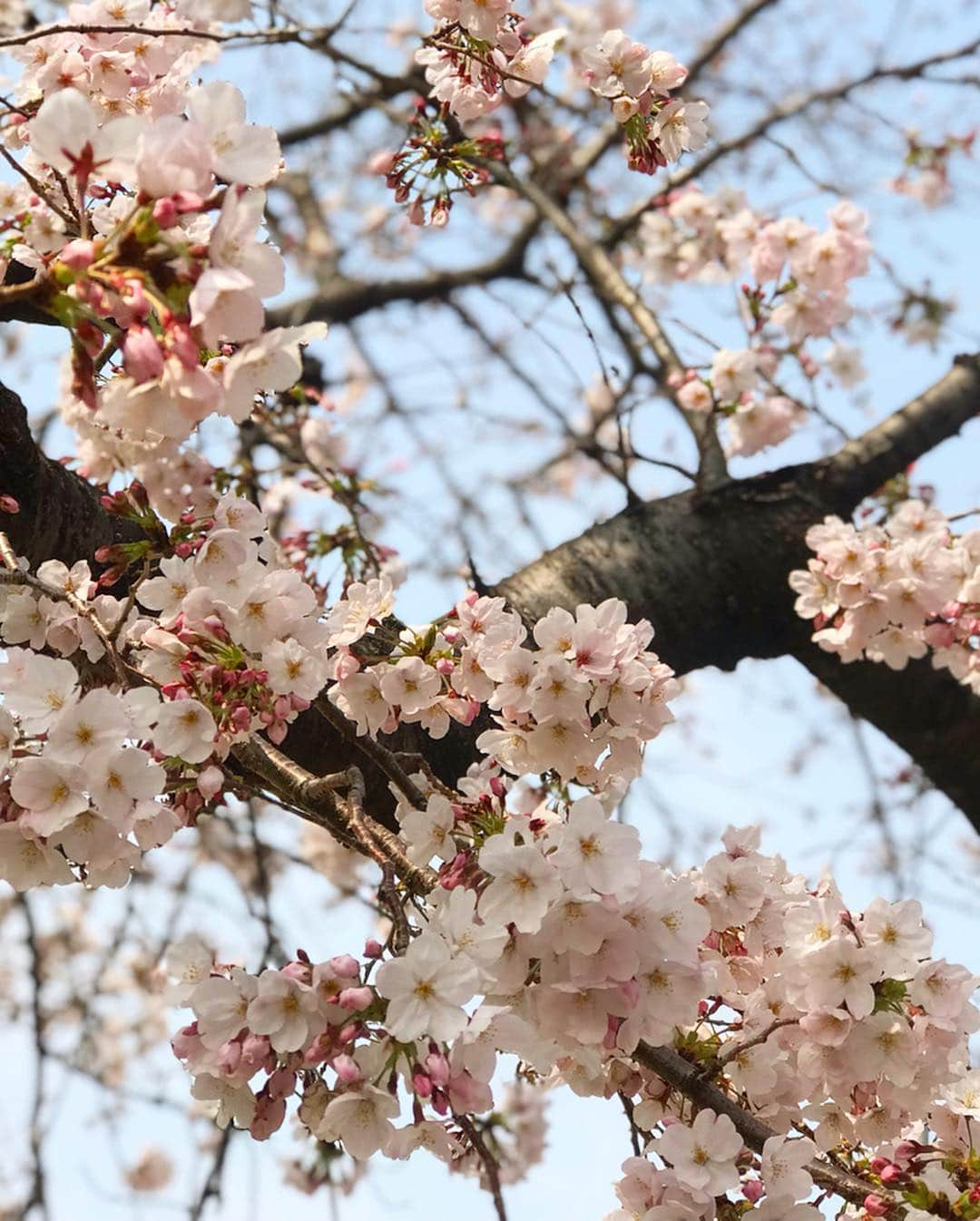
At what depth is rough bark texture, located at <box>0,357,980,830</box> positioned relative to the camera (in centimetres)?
243

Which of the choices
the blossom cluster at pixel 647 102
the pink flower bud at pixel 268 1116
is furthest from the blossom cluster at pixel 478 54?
the pink flower bud at pixel 268 1116

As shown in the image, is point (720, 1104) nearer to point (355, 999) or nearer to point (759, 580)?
point (355, 999)

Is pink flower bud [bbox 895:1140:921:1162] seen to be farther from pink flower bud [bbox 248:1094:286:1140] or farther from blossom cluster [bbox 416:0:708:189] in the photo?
blossom cluster [bbox 416:0:708:189]

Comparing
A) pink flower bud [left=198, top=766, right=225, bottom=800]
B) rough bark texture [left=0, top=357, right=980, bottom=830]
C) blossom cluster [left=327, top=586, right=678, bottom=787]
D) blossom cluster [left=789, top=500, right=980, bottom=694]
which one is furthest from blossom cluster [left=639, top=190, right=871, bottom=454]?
pink flower bud [left=198, top=766, right=225, bottom=800]

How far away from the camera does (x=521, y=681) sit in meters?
1.42

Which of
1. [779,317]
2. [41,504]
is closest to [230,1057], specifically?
[41,504]

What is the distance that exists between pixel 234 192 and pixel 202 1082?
892 millimetres

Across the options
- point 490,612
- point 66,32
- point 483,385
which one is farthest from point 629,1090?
point 483,385

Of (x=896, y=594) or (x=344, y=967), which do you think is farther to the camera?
(x=896, y=594)

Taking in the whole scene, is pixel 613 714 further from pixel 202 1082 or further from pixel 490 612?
pixel 202 1082

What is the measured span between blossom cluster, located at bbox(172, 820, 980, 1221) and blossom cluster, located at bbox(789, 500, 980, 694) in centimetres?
86

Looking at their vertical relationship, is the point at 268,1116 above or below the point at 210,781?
below

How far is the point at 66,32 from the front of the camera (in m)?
1.61

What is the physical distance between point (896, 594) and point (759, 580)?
557 mm
